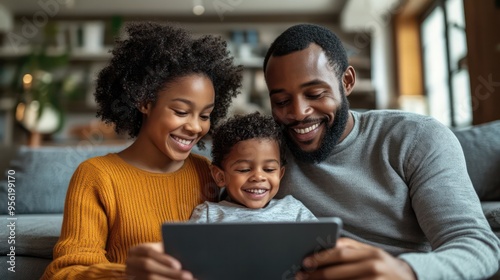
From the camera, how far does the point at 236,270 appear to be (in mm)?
888

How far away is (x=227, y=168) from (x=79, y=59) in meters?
4.69

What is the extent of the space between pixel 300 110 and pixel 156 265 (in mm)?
579

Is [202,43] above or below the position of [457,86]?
below

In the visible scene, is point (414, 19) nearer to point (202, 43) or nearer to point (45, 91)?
point (45, 91)

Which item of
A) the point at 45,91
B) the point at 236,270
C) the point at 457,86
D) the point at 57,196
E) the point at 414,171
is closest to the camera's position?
the point at 236,270

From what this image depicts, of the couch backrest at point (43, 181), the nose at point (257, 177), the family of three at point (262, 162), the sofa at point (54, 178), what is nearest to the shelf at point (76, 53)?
the sofa at point (54, 178)

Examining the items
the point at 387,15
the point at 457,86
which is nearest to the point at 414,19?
the point at 387,15

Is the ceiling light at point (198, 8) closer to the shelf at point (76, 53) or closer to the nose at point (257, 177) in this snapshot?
the shelf at point (76, 53)

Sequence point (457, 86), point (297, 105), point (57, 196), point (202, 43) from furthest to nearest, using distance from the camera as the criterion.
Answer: point (457, 86) < point (57, 196) < point (202, 43) < point (297, 105)

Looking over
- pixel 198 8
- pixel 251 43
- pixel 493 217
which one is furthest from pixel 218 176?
pixel 198 8

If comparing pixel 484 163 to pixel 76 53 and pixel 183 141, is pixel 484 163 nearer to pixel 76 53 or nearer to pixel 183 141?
pixel 183 141

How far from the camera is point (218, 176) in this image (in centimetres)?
134

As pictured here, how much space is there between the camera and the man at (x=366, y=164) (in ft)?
3.47

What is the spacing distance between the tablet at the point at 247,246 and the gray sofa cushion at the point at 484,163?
4.13ft
